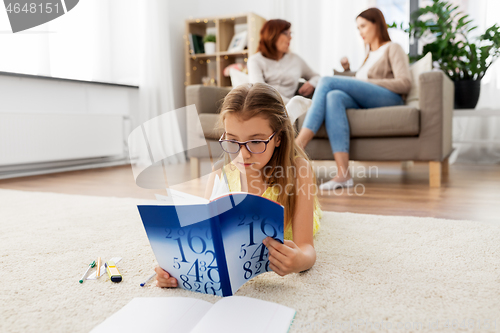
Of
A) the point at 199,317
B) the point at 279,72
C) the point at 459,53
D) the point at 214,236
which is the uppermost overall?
the point at 459,53

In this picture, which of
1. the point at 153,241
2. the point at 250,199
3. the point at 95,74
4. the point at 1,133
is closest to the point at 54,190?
the point at 1,133

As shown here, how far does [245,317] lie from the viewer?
531mm

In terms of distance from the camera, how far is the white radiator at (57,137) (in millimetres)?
2274

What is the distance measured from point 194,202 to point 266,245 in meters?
0.16

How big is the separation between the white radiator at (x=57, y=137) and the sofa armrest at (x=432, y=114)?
2110 mm

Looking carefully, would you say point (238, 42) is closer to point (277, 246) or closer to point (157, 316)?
point (277, 246)

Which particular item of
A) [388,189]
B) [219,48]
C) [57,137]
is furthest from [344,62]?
[57,137]

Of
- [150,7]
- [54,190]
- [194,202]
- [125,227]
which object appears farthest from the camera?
[150,7]

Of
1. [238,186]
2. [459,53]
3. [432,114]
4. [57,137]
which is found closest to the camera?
[238,186]

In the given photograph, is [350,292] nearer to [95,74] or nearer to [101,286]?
[101,286]

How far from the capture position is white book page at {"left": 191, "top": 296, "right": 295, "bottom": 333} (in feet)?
1.66

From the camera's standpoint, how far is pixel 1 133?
2.22m

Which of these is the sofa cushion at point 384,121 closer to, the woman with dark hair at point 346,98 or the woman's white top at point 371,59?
the woman with dark hair at point 346,98

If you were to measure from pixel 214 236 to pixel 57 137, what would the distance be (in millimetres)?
2294
